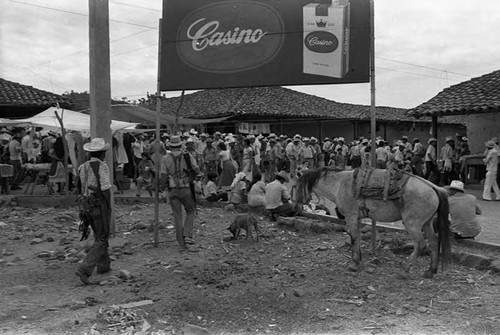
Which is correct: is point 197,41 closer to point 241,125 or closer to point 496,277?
point 496,277

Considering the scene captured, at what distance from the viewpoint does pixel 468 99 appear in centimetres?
1620

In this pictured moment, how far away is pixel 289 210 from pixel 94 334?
5797 millimetres

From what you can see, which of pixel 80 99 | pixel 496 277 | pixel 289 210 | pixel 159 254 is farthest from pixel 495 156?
pixel 80 99

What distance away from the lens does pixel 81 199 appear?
6.12m

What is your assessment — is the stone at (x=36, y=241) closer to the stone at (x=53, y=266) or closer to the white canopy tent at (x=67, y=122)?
the stone at (x=53, y=266)

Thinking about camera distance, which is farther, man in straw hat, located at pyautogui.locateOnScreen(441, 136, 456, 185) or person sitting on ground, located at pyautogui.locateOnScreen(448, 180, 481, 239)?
man in straw hat, located at pyautogui.locateOnScreen(441, 136, 456, 185)

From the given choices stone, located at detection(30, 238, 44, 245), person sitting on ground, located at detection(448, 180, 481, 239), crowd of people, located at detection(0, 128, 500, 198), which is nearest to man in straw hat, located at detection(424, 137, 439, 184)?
crowd of people, located at detection(0, 128, 500, 198)

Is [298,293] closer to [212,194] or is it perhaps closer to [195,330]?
[195,330]

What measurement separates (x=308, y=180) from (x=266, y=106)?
20.0 metres

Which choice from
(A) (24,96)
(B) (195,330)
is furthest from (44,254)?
(A) (24,96)

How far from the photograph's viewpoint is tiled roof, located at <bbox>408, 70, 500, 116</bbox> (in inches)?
602

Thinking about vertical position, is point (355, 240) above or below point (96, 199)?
below

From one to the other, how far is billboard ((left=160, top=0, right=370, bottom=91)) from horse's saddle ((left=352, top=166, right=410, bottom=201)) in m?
1.57

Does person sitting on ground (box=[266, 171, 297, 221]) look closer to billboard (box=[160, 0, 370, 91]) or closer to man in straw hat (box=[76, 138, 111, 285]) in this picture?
billboard (box=[160, 0, 370, 91])
